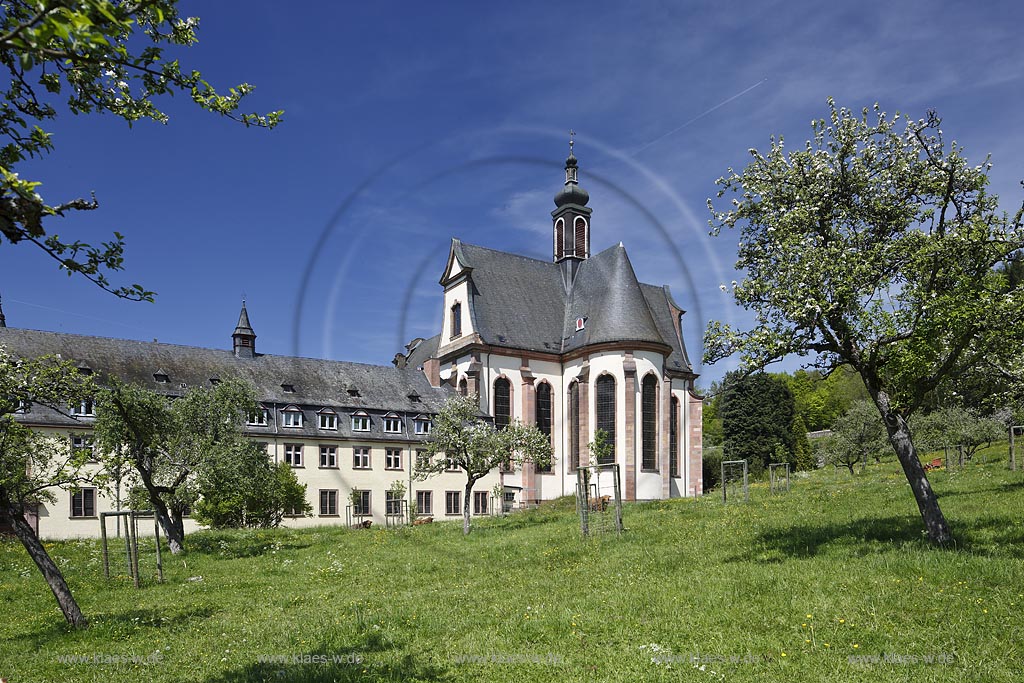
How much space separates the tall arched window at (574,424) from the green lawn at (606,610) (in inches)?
1463

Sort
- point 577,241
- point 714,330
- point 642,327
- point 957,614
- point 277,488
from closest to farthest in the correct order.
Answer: point 957,614, point 714,330, point 277,488, point 642,327, point 577,241

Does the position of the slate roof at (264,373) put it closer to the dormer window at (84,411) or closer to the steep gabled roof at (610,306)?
the dormer window at (84,411)

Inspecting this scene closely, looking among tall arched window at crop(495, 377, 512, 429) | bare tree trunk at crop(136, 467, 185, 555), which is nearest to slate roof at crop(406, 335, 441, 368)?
tall arched window at crop(495, 377, 512, 429)

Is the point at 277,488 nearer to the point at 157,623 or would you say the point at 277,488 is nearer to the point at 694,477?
the point at 157,623

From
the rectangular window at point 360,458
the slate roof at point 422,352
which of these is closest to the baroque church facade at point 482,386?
the rectangular window at point 360,458

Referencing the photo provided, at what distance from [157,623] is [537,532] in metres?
16.7

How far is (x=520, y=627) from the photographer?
13.9 m

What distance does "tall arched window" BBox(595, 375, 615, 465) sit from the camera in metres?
61.1

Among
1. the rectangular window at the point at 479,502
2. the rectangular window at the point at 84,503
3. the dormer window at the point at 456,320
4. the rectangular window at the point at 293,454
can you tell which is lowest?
the rectangular window at the point at 479,502

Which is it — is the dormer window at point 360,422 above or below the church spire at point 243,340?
below

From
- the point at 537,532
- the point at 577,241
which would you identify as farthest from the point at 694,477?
the point at 537,532

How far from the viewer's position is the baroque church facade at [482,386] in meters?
54.8

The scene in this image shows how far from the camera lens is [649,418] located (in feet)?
204

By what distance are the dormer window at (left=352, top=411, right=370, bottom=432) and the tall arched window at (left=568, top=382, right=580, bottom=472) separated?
17.1 metres
